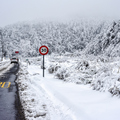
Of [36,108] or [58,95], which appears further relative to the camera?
[58,95]

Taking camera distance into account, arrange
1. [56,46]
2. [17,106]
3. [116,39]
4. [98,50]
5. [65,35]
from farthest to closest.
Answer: [65,35] < [56,46] < [98,50] < [116,39] < [17,106]

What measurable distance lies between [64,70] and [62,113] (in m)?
5.30

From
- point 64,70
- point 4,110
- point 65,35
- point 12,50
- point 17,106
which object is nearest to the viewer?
point 4,110

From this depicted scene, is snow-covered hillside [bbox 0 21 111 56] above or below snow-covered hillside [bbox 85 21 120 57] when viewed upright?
above

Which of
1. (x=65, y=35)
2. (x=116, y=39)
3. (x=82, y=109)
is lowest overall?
(x=82, y=109)

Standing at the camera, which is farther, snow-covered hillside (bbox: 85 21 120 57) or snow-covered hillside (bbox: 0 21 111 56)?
snow-covered hillside (bbox: 0 21 111 56)

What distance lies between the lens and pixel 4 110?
4.39 metres

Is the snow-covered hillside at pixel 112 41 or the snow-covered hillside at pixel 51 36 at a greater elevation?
the snow-covered hillside at pixel 51 36

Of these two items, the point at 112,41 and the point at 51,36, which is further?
the point at 51,36

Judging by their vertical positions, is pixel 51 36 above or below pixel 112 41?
above

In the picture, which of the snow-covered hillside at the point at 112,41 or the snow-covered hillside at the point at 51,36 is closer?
the snow-covered hillside at the point at 112,41

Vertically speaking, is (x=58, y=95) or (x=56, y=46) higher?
(x=56, y=46)

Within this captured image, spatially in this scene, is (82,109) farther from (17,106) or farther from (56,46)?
(56,46)

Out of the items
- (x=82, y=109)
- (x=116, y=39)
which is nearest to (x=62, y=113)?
(x=82, y=109)
